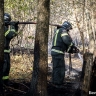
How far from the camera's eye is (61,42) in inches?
338

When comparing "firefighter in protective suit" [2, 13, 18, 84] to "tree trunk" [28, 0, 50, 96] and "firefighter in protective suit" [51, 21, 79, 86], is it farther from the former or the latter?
"tree trunk" [28, 0, 50, 96]

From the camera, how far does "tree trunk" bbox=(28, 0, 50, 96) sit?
20.0 feet

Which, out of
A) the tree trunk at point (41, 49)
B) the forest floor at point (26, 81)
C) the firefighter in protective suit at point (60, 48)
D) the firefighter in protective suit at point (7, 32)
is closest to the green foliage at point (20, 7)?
the forest floor at point (26, 81)

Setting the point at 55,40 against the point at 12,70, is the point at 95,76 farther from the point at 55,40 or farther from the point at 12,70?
the point at 12,70

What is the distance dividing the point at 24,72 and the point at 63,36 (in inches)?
133

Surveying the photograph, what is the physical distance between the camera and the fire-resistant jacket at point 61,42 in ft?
27.6

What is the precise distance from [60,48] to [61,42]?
0.19 metres

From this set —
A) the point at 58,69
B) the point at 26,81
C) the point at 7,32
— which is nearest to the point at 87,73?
the point at 7,32

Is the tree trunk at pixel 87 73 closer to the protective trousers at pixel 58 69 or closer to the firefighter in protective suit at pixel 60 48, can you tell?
the firefighter in protective suit at pixel 60 48

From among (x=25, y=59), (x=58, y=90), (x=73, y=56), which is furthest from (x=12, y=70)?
(x=73, y=56)

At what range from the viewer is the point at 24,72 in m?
11.2

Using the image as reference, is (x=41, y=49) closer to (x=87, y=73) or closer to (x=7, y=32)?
(x=87, y=73)

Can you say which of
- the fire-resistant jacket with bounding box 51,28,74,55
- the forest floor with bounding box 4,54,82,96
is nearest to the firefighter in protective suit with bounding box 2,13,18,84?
the forest floor with bounding box 4,54,82,96

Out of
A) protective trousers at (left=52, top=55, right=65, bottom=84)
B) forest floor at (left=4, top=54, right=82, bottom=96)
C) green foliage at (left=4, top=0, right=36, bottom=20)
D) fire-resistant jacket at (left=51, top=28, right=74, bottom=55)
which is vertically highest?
green foliage at (left=4, top=0, right=36, bottom=20)
